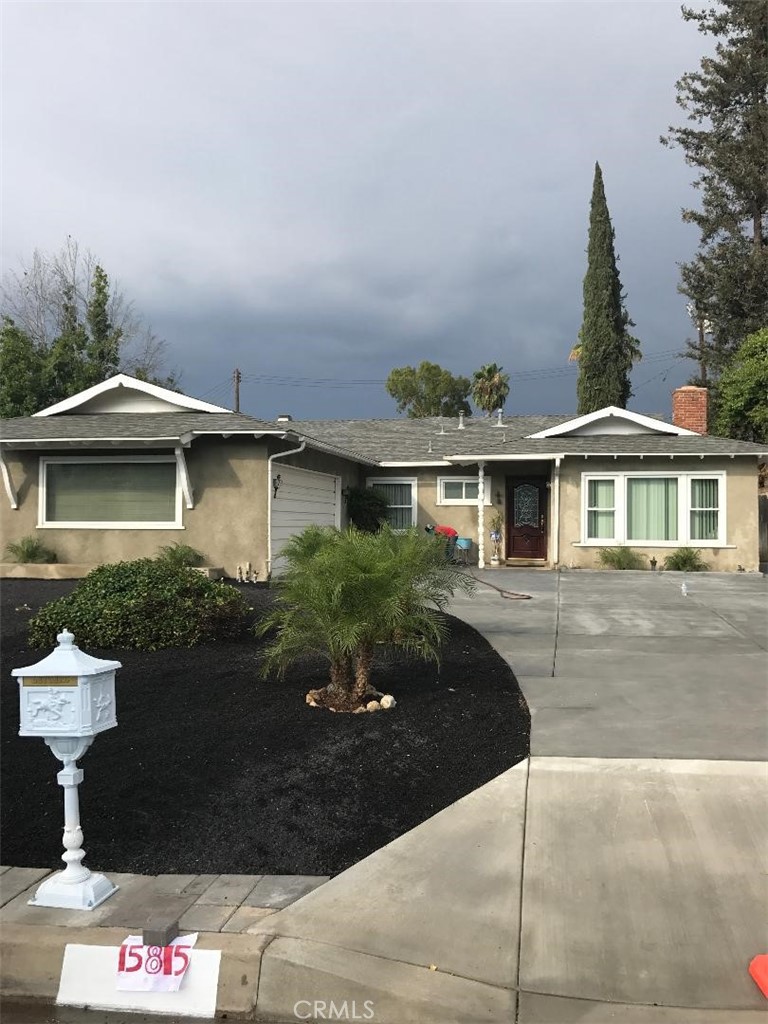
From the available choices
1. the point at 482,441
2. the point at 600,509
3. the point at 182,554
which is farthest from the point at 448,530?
the point at 182,554

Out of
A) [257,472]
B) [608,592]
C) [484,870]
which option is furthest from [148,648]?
[608,592]

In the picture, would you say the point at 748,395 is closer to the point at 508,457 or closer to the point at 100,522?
the point at 508,457

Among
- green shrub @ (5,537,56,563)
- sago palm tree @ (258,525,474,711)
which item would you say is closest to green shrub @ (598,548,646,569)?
green shrub @ (5,537,56,563)

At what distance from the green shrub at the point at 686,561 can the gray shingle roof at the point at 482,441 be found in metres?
2.14

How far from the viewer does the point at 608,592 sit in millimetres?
13641

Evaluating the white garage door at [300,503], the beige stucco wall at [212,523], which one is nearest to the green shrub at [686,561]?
the white garage door at [300,503]

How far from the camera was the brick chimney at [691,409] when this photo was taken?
1955 centimetres

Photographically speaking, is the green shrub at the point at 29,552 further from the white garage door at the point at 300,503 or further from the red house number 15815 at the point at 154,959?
the red house number 15815 at the point at 154,959

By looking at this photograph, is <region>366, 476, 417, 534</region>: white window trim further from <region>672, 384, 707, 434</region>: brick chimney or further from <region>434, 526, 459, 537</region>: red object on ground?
<region>672, 384, 707, 434</region>: brick chimney

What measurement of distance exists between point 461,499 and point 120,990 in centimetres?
1696

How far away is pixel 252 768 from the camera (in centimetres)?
513

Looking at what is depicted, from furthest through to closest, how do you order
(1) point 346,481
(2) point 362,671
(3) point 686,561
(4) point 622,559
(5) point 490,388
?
(5) point 490,388 < (1) point 346,481 < (4) point 622,559 < (3) point 686,561 < (2) point 362,671

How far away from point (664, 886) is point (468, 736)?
2.11 meters

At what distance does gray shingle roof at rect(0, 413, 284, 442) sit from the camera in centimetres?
1406
